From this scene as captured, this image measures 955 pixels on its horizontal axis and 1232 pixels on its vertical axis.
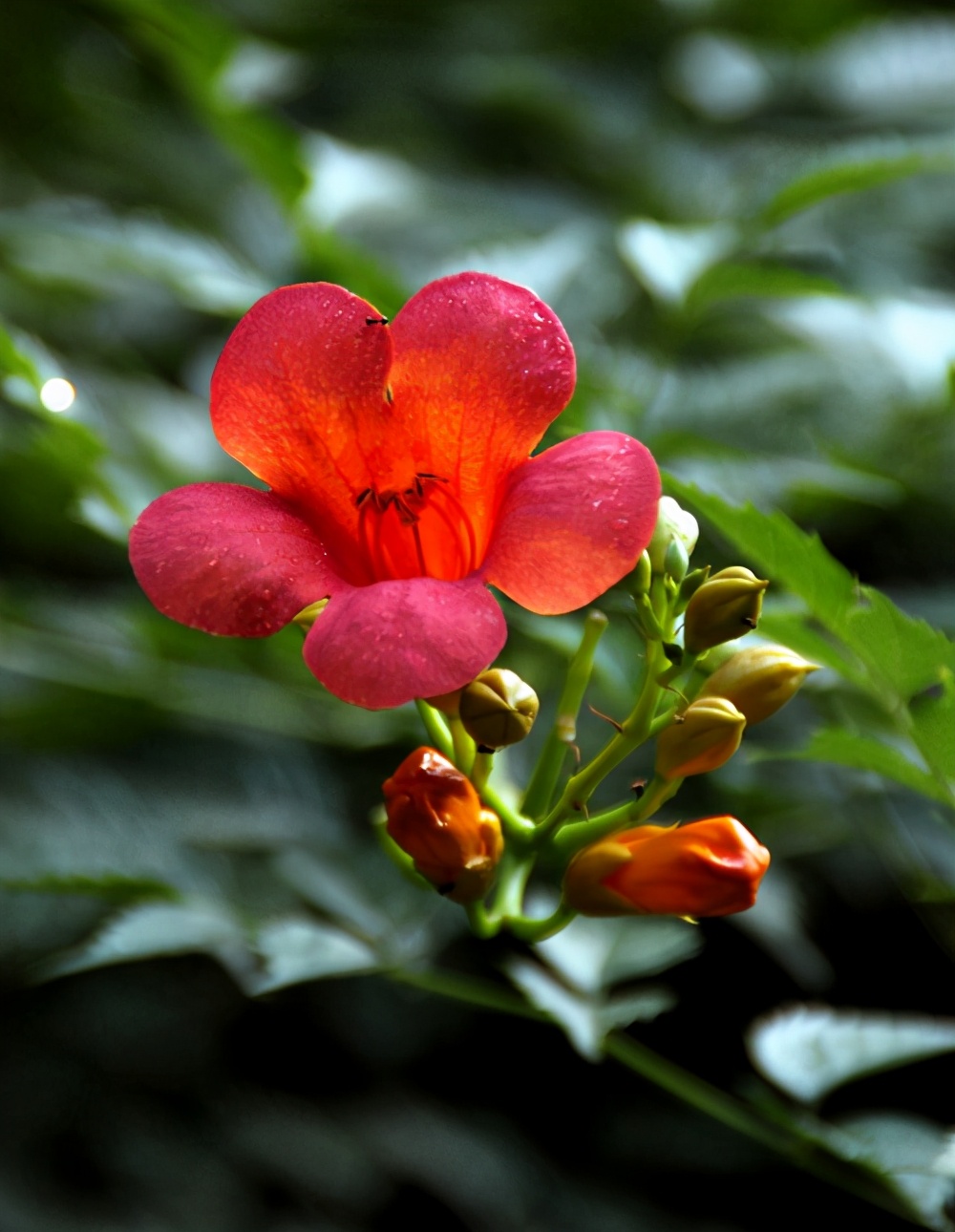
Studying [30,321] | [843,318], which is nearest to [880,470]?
[843,318]

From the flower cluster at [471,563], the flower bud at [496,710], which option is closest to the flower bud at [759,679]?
the flower cluster at [471,563]

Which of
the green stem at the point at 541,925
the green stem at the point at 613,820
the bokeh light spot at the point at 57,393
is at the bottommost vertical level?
the green stem at the point at 541,925

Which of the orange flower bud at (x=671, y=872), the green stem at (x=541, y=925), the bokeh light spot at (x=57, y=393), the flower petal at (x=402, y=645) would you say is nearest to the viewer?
the flower petal at (x=402, y=645)

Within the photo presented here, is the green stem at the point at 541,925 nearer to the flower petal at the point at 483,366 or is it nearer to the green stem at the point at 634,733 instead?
the green stem at the point at 634,733

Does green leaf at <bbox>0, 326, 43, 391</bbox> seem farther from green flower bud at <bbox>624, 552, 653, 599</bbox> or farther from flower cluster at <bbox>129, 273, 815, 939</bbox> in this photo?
green flower bud at <bbox>624, 552, 653, 599</bbox>

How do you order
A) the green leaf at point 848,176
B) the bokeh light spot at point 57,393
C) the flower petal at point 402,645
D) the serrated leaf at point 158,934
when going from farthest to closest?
the green leaf at point 848,176, the bokeh light spot at point 57,393, the serrated leaf at point 158,934, the flower petal at point 402,645

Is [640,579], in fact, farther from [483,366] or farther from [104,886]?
[104,886]

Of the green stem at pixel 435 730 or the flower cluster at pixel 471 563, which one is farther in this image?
the green stem at pixel 435 730
